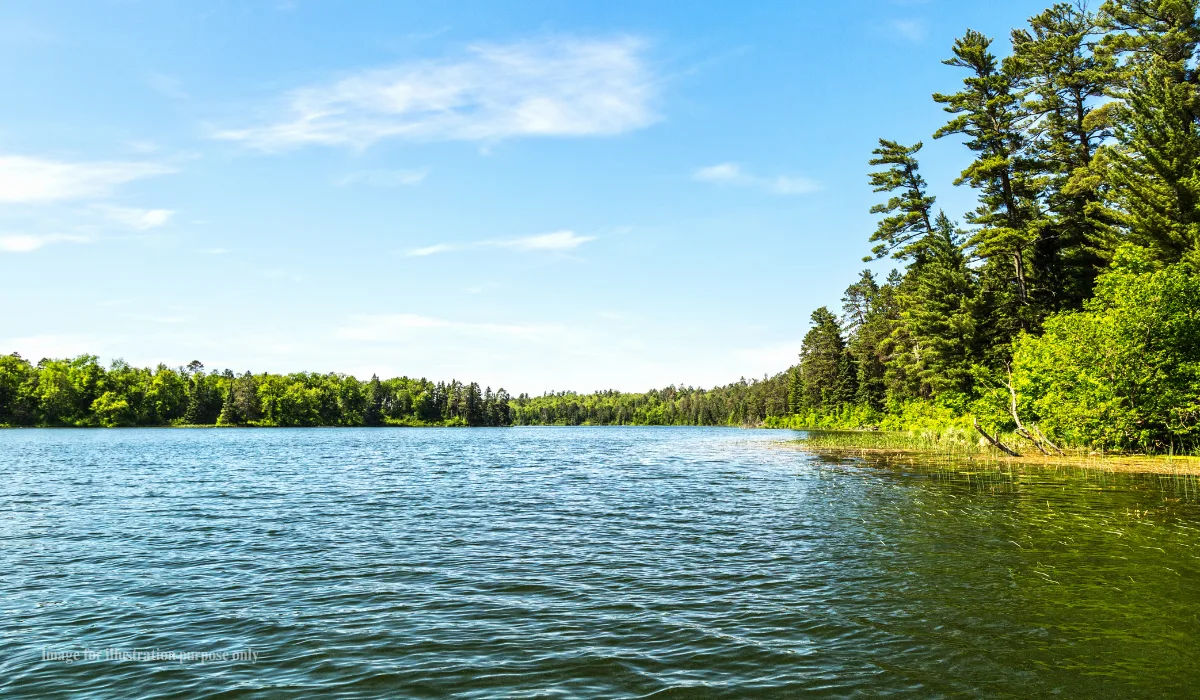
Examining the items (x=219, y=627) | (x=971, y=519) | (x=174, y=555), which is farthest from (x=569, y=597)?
(x=971, y=519)

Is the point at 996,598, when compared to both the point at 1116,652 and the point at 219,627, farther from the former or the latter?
the point at 219,627

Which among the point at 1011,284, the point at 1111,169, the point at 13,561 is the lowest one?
the point at 13,561

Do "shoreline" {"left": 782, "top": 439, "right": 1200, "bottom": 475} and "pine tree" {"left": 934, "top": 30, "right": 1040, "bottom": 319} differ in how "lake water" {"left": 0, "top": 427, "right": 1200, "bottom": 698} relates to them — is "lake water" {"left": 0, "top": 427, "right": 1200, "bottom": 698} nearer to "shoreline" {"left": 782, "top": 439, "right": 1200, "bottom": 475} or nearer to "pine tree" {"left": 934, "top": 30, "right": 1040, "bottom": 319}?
"shoreline" {"left": 782, "top": 439, "right": 1200, "bottom": 475}

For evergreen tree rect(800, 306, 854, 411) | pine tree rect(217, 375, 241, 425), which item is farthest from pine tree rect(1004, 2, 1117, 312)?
pine tree rect(217, 375, 241, 425)

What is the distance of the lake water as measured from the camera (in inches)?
349

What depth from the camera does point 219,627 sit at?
36.6ft

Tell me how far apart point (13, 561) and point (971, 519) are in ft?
80.5

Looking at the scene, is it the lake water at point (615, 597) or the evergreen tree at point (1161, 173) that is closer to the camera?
the lake water at point (615, 597)

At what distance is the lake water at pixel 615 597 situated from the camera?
8875 mm

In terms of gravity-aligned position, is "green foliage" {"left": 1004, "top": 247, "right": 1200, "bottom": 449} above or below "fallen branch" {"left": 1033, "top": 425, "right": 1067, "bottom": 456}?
above

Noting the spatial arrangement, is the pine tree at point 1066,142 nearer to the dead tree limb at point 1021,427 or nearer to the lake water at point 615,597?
the dead tree limb at point 1021,427

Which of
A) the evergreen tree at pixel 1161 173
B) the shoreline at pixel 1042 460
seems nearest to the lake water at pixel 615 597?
the shoreline at pixel 1042 460

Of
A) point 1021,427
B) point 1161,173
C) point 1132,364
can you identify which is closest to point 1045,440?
point 1021,427

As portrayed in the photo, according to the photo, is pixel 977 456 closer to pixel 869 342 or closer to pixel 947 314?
pixel 947 314
